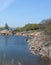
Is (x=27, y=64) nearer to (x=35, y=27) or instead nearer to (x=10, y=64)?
(x=10, y=64)

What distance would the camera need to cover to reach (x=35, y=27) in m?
132

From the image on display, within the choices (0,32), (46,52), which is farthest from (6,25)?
(46,52)

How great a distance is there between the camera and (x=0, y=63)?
97.7 ft

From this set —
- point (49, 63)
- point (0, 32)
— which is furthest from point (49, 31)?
point (0, 32)

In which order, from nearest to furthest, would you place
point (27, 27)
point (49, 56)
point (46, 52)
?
point (49, 56)
point (46, 52)
point (27, 27)

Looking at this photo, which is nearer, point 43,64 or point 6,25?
point 43,64

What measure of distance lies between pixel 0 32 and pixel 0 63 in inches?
5043

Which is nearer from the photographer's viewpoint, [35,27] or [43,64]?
[43,64]

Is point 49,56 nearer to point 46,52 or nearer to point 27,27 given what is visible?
point 46,52

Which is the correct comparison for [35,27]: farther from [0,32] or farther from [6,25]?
[6,25]

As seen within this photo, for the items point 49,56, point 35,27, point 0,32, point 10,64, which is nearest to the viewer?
point 10,64

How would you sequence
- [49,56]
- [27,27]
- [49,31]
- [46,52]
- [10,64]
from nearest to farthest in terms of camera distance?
[10,64] < [49,56] < [46,52] < [49,31] < [27,27]

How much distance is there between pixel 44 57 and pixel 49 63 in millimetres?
4137

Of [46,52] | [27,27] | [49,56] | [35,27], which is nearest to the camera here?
[49,56]
